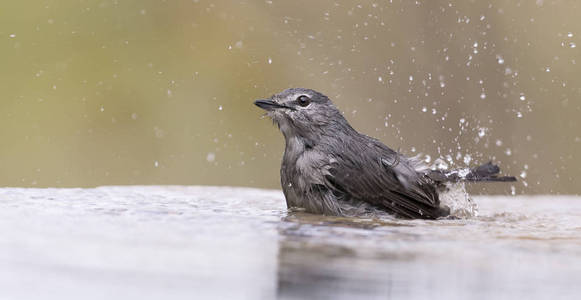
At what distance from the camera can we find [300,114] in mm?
5156

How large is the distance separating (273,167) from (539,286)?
23.4ft

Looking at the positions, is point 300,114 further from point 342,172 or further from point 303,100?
Answer: point 342,172

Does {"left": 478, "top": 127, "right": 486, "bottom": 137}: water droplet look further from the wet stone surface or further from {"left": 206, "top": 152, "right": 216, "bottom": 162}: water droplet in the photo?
the wet stone surface

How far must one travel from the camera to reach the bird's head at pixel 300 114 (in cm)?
514

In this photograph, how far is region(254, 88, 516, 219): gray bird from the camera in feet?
15.5

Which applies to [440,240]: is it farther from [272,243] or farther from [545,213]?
[545,213]

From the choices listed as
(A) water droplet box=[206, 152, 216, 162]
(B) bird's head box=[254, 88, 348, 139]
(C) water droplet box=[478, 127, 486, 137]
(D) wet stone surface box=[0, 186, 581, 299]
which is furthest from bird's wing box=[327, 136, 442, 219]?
(A) water droplet box=[206, 152, 216, 162]

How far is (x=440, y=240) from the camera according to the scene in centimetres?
312

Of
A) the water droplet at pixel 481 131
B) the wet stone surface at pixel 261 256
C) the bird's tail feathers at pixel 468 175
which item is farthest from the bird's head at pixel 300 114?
the water droplet at pixel 481 131

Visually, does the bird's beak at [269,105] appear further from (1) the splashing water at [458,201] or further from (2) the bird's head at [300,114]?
(1) the splashing water at [458,201]

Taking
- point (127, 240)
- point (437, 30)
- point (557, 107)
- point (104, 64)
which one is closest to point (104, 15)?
point (104, 64)

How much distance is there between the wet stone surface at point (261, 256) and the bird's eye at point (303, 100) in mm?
1213

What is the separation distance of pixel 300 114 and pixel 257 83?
4.21 meters

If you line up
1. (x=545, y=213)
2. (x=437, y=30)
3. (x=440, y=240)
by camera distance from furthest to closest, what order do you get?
(x=437, y=30), (x=545, y=213), (x=440, y=240)
